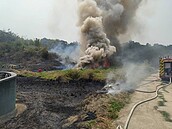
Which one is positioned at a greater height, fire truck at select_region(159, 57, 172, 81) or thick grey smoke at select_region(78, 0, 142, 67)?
thick grey smoke at select_region(78, 0, 142, 67)

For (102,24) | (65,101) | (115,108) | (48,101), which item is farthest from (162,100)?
(102,24)

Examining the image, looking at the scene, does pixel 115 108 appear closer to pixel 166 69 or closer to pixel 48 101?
pixel 48 101

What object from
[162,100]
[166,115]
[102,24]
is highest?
[102,24]

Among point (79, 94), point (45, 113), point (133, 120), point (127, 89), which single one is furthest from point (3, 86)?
point (127, 89)

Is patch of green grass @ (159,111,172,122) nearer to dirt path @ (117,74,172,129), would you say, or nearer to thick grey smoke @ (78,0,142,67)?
dirt path @ (117,74,172,129)

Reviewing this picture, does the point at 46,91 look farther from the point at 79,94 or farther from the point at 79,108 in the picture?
the point at 79,108

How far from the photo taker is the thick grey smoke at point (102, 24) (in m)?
43.5

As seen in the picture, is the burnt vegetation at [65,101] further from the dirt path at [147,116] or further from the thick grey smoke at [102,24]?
the thick grey smoke at [102,24]

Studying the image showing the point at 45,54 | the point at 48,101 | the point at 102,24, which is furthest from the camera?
the point at 45,54

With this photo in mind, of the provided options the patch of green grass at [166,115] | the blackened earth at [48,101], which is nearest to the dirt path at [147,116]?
the patch of green grass at [166,115]

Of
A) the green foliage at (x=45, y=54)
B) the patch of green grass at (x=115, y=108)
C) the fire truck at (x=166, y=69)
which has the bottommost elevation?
the patch of green grass at (x=115, y=108)

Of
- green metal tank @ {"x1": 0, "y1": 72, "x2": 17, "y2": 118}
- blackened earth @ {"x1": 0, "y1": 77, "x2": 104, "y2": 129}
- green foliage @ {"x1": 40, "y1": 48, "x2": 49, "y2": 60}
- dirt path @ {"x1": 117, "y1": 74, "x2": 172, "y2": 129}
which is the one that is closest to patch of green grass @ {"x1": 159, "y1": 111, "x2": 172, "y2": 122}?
dirt path @ {"x1": 117, "y1": 74, "x2": 172, "y2": 129}

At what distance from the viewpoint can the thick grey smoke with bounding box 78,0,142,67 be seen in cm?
4350

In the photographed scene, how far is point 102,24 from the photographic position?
48.3 metres
